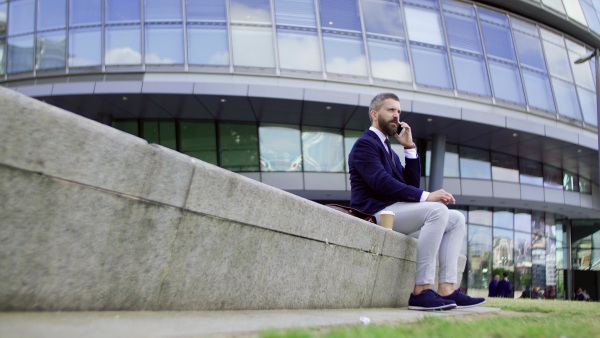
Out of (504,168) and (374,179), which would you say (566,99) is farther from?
(374,179)

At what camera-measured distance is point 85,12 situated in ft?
67.7

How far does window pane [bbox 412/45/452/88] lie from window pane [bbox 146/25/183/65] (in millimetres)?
9227

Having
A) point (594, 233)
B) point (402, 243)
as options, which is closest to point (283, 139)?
point (402, 243)

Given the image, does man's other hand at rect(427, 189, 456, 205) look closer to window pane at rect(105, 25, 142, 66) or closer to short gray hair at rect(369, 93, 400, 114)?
short gray hair at rect(369, 93, 400, 114)

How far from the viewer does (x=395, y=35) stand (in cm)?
2169

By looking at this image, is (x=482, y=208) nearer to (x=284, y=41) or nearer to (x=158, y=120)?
(x=284, y=41)

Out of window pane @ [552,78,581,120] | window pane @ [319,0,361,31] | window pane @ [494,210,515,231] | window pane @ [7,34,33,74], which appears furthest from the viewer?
window pane @ [494,210,515,231]

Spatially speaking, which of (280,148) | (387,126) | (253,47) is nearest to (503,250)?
(280,148)

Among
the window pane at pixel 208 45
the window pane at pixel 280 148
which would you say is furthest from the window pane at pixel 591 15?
the window pane at pixel 208 45

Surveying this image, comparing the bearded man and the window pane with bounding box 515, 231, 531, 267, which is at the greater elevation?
the bearded man

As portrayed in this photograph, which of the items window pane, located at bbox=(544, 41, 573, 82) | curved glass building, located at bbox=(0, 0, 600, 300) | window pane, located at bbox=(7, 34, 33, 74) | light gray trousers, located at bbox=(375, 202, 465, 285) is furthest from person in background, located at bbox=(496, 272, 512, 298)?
window pane, located at bbox=(7, 34, 33, 74)

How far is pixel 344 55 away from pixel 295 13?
249 centimetres

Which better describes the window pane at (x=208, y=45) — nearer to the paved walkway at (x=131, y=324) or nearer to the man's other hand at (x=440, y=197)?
the man's other hand at (x=440, y=197)

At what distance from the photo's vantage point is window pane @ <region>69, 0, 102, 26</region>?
20.5m
